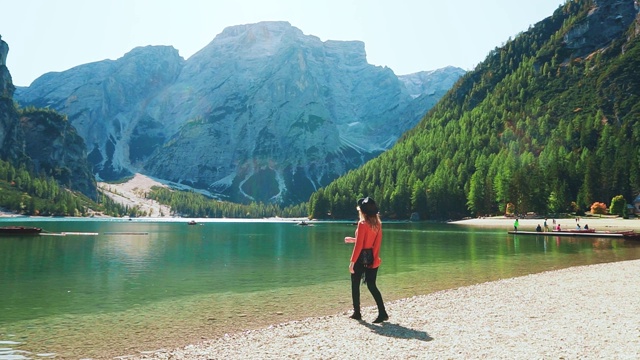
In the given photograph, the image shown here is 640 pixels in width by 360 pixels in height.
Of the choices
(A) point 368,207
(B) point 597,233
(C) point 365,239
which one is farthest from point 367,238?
(B) point 597,233

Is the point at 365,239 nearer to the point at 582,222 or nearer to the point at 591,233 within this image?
the point at 591,233

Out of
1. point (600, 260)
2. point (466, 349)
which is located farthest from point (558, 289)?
point (600, 260)

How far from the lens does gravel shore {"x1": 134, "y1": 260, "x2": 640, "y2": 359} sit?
45.7 feet

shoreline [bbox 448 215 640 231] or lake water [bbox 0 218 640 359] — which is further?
shoreline [bbox 448 215 640 231]

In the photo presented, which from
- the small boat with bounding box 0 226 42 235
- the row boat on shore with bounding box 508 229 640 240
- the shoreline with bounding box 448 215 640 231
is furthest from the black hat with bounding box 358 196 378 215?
the small boat with bounding box 0 226 42 235

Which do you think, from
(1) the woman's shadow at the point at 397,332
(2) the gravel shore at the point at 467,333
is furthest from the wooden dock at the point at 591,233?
(1) the woman's shadow at the point at 397,332

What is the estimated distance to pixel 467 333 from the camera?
16.4 m

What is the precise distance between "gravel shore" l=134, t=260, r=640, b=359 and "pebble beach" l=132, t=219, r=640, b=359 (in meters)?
0.03

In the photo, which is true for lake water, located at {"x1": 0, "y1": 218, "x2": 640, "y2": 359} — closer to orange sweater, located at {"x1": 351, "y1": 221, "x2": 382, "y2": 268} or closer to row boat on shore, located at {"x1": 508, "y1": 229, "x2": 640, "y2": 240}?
orange sweater, located at {"x1": 351, "y1": 221, "x2": 382, "y2": 268}

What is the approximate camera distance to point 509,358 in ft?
42.5

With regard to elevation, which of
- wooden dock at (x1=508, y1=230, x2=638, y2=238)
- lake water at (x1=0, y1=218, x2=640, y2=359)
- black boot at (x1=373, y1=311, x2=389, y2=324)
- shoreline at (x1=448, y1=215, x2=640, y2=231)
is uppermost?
shoreline at (x1=448, y1=215, x2=640, y2=231)

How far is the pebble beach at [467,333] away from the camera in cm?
1395

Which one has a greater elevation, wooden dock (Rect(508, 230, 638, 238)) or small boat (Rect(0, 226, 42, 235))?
small boat (Rect(0, 226, 42, 235))

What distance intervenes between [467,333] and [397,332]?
2468 mm
